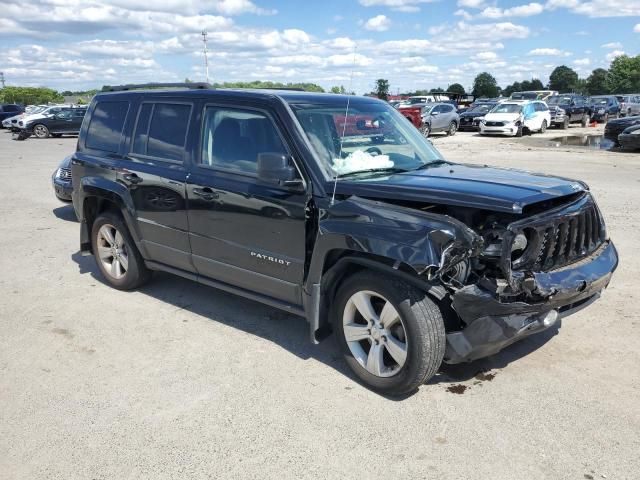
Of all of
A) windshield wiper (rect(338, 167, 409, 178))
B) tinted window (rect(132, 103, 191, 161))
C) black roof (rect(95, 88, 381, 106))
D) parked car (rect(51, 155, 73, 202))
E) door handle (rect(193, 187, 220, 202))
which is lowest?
parked car (rect(51, 155, 73, 202))

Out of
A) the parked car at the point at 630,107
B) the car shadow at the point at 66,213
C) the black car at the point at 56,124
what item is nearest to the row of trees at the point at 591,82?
the parked car at the point at 630,107

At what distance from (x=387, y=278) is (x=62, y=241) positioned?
5.96 metres

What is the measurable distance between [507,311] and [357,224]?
103 cm

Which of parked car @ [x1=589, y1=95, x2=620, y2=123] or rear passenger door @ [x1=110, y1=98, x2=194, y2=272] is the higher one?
rear passenger door @ [x1=110, y1=98, x2=194, y2=272]

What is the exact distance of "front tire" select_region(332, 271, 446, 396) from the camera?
3297mm

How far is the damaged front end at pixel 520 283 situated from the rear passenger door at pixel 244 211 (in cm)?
121

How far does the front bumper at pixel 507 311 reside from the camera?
3174mm

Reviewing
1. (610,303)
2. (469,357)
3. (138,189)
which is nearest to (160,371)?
(138,189)

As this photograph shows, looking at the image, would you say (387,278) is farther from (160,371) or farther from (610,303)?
(610,303)

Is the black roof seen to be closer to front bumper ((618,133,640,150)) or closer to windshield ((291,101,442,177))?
windshield ((291,101,442,177))

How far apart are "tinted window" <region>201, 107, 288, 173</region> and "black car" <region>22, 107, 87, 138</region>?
2727 centimetres

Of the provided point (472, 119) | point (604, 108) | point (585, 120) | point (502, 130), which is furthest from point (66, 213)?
point (604, 108)

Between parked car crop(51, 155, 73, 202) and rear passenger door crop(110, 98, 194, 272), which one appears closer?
rear passenger door crop(110, 98, 194, 272)

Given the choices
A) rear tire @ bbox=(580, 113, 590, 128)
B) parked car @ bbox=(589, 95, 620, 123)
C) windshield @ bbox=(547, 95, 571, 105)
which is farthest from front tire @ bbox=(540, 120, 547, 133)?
parked car @ bbox=(589, 95, 620, 123)
